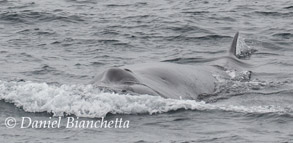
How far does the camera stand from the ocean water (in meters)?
11.1

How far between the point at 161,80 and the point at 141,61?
560 centimetres

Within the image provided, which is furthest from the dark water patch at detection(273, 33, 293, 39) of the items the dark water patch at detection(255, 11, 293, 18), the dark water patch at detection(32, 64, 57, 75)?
the dark water patch at detection(32, 64, 57, 75)

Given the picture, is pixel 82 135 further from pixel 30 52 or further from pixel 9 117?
pixel 30 52

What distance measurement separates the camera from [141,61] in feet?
62.5

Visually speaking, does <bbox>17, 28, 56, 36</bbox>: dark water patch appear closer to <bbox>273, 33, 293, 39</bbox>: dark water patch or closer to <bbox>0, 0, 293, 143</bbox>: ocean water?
<bbox>0, 0, 293, 143</bbox>: ocean water

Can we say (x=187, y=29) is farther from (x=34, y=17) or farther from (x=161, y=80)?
(x=161, y=80)

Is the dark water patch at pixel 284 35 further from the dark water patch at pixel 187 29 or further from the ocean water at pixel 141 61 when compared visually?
the dark water patch at pixel 187 29

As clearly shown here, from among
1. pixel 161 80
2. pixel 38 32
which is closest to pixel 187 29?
pixel 38 32

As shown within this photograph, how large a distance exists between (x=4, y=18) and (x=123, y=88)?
599 inches

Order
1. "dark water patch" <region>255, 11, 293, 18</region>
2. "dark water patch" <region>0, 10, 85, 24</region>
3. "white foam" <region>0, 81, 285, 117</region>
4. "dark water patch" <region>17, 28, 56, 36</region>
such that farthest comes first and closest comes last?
"dark water patch" <region>255, 11, 293, 18</region>
"dark water patch" <region>0, 10, 85, 24</region>
"dark water patch" <region>17, 28, 56, 36</region>
"white foam" <region>0, 81, 285, 117</region>

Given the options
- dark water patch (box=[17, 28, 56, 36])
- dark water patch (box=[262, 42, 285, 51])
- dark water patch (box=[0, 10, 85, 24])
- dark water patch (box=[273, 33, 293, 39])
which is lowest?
dark water patch (box=[262, 42, 285, 51])

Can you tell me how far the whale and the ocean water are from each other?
0.28 m

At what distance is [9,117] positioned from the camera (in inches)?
475

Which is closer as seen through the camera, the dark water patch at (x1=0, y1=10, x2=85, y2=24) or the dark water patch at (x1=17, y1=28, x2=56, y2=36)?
the dark water patch at (x1=17, y1=28, x2=56, y2=36)
